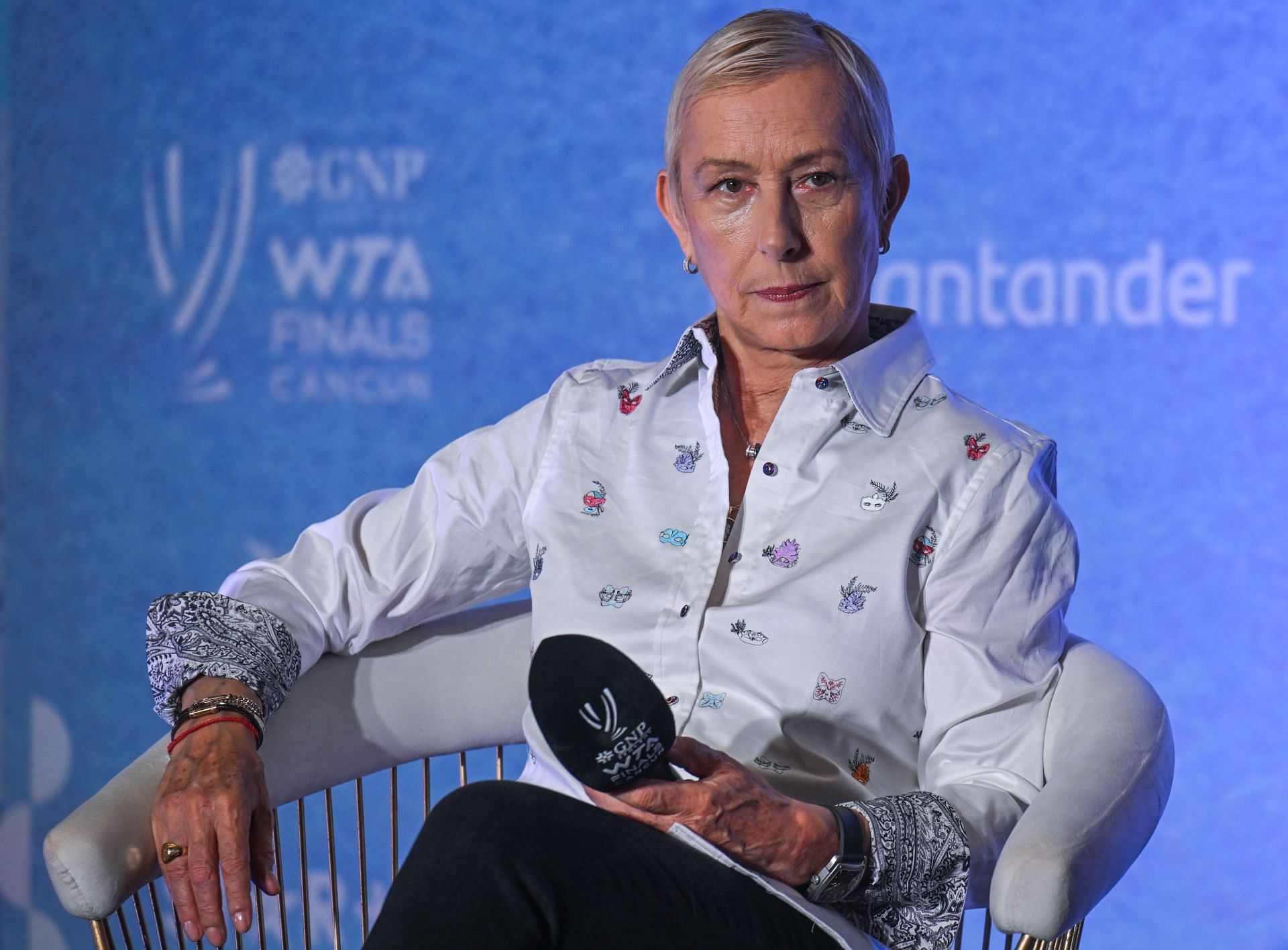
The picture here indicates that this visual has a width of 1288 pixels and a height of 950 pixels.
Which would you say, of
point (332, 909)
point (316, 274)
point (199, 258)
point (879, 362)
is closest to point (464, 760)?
point (332, 909)

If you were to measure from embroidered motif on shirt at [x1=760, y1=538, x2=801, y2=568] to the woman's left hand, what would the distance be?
11.3 inches

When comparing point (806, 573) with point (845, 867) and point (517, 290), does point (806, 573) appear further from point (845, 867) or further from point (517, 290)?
point (517, 290)

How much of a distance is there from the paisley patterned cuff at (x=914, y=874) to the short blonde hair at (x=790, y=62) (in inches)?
26.2

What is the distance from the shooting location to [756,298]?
1.47 metres

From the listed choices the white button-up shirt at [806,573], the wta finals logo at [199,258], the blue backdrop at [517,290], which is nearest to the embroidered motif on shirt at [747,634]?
the white button-up shirt at [806,573]

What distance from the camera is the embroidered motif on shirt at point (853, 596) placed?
1.36 m

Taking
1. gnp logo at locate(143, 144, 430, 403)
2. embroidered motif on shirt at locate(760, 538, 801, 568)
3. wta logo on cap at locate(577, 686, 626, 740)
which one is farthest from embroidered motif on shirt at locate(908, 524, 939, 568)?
gnp logo at locate(143, 144, 430, 403)

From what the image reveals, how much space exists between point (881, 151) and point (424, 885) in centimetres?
90

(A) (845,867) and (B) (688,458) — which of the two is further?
(B) (688,458)

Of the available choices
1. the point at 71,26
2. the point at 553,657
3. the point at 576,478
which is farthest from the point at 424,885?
the point at 71,26

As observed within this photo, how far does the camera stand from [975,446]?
1418 millimetres

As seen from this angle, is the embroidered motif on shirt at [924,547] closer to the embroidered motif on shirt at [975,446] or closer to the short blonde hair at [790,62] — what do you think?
the embroidered motif on shirt at [975,446]

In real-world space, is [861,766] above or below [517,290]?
below

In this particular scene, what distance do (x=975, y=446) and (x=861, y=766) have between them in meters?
0.35
